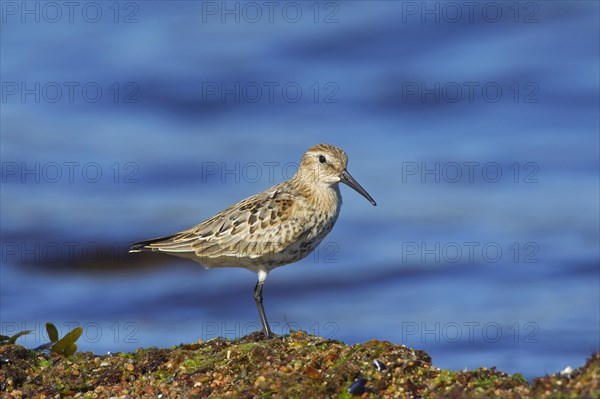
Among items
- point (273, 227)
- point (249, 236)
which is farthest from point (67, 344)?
point (273, 227)

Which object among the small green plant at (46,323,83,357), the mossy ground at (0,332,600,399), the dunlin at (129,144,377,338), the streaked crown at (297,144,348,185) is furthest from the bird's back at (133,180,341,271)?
the small green plant at (46,323,83,357)

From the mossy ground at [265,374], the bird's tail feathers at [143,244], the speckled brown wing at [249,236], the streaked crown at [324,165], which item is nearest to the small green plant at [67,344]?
the mossy ground at [265,374]

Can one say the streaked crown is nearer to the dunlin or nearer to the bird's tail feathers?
the dunlin

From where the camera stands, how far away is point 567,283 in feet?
45.6

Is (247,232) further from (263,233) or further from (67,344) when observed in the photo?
(67,344)

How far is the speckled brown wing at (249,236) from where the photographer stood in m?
9.71

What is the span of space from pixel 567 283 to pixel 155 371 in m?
7.64

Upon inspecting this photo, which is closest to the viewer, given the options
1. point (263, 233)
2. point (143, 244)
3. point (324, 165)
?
point (263, 233)

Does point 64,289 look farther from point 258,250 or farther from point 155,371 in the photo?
point 155,371

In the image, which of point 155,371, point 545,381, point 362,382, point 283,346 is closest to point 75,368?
point 155,371

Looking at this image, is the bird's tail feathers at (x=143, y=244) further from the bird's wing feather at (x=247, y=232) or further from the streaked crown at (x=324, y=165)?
the streaked crown at (x=324, y=165)

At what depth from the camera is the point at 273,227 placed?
9.75 meters

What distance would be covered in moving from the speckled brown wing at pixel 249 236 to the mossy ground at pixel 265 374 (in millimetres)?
1313

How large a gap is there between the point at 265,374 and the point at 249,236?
2865 mm
